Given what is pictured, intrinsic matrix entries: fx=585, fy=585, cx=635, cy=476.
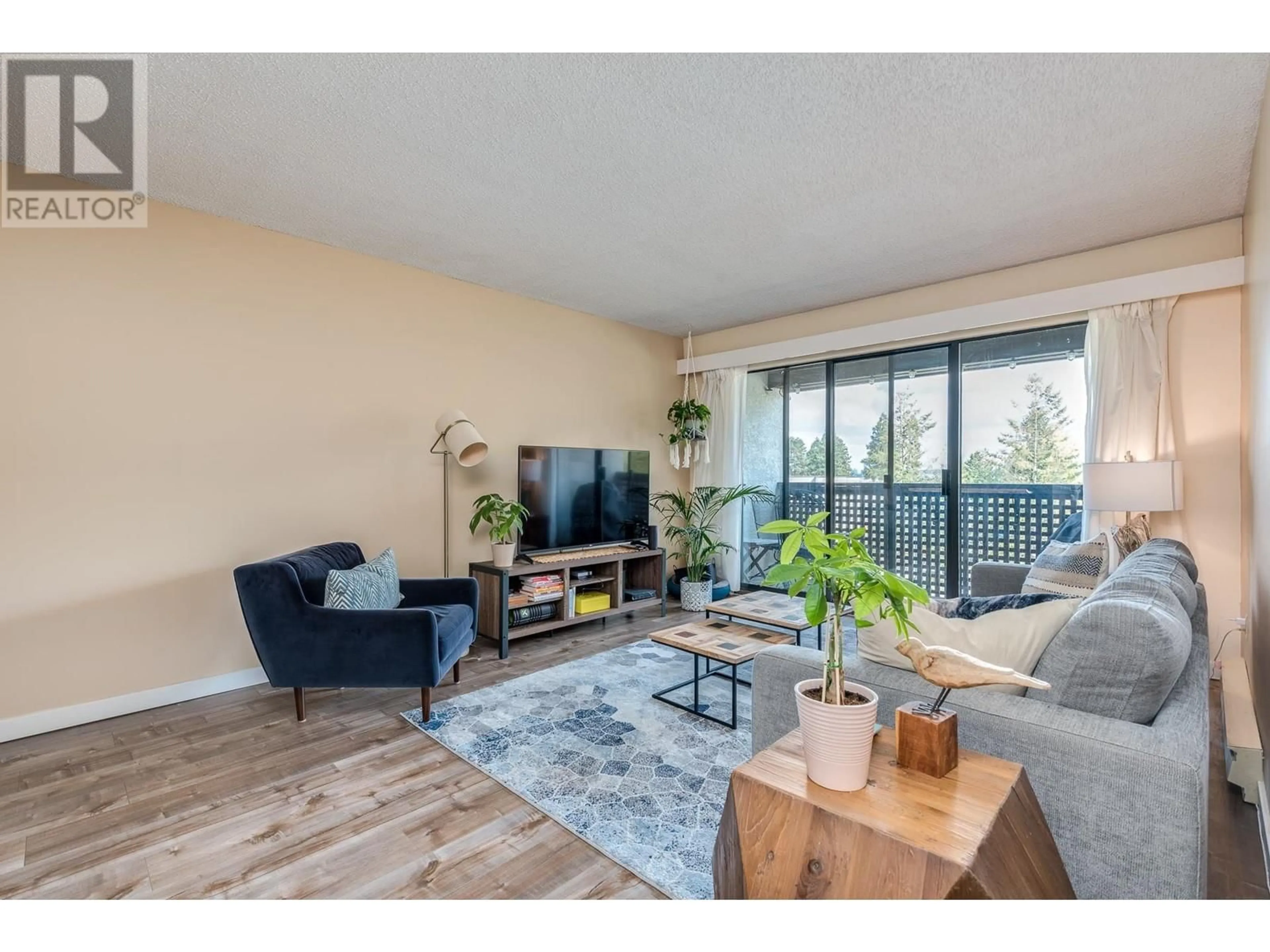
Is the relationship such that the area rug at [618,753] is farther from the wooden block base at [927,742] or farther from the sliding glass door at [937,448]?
the sliding glass door at [937,448]

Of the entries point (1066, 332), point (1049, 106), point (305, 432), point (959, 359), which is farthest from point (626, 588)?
point (1049, 106)

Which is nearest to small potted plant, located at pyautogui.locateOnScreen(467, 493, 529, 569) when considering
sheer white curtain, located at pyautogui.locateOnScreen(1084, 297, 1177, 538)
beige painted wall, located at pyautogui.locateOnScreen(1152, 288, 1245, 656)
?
sheer white curtain, located at pyautogui.locateOnScreen(1084, 297, 1177, 538)

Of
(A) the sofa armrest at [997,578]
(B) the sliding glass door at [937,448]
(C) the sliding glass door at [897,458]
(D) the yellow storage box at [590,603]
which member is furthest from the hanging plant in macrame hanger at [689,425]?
(A) the sofa armrest at [997,578]

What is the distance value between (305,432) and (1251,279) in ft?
15.8

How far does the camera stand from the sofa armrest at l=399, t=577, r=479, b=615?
3.30 m

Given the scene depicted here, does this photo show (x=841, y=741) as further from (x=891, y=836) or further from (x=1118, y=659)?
(x=1118, y=659)

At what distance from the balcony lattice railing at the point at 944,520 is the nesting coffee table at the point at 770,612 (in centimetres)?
92

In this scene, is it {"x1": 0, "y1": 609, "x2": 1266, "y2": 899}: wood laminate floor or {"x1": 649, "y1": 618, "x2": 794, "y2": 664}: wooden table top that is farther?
{"x1": 649, "y1": 618, "x2": 794, "y2": 664}: wooden table top

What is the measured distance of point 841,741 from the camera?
110 cm

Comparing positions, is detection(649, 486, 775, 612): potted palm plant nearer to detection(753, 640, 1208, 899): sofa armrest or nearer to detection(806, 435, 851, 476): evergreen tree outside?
detection(806, 435, 851, 476): evergreen tree outside

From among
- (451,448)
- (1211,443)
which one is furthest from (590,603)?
(1211,443)

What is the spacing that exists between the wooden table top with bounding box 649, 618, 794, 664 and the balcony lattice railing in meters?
1.48

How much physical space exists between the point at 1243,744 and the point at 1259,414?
4.14 feet
